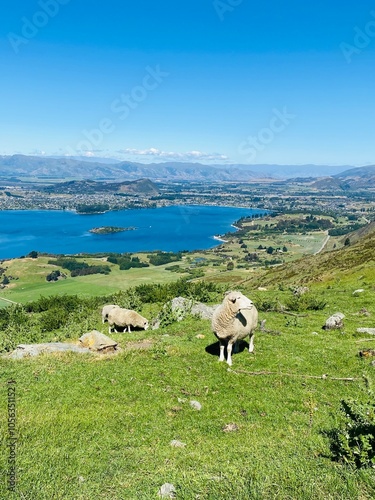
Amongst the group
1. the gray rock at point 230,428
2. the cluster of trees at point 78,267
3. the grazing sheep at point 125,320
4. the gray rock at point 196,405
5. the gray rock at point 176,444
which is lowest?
the cluster of trees at point 78,267

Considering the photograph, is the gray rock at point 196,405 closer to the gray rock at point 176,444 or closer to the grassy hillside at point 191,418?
the grassy hillside at point 191,418

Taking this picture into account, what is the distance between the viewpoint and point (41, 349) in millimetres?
17594

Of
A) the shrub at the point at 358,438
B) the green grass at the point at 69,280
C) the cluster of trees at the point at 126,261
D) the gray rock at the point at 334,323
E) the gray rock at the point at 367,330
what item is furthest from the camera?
the cluster of trees at the point at 126,261

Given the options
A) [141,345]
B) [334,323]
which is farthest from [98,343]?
[334,323]

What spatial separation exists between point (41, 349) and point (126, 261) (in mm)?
163792

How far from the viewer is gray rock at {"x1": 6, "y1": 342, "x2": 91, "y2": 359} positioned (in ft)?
55.5

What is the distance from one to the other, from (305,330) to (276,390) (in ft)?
33.7

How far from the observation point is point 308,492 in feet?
22.4

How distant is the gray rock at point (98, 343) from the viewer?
1806 centimetres

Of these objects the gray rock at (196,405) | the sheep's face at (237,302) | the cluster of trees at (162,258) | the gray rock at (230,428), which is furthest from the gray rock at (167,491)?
the cluster of trees at (162,258)

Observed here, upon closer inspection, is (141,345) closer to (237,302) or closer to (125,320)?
(237,302)

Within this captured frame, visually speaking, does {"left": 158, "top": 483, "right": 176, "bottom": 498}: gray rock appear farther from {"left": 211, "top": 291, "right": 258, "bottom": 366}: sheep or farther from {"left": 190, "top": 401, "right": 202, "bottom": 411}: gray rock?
{"left": 211, "top": 291, "right": 258, "bottom": 366}: sheep

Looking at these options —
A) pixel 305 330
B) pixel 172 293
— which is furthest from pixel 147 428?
pixel 172 293

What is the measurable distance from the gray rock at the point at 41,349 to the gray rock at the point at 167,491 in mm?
10413
